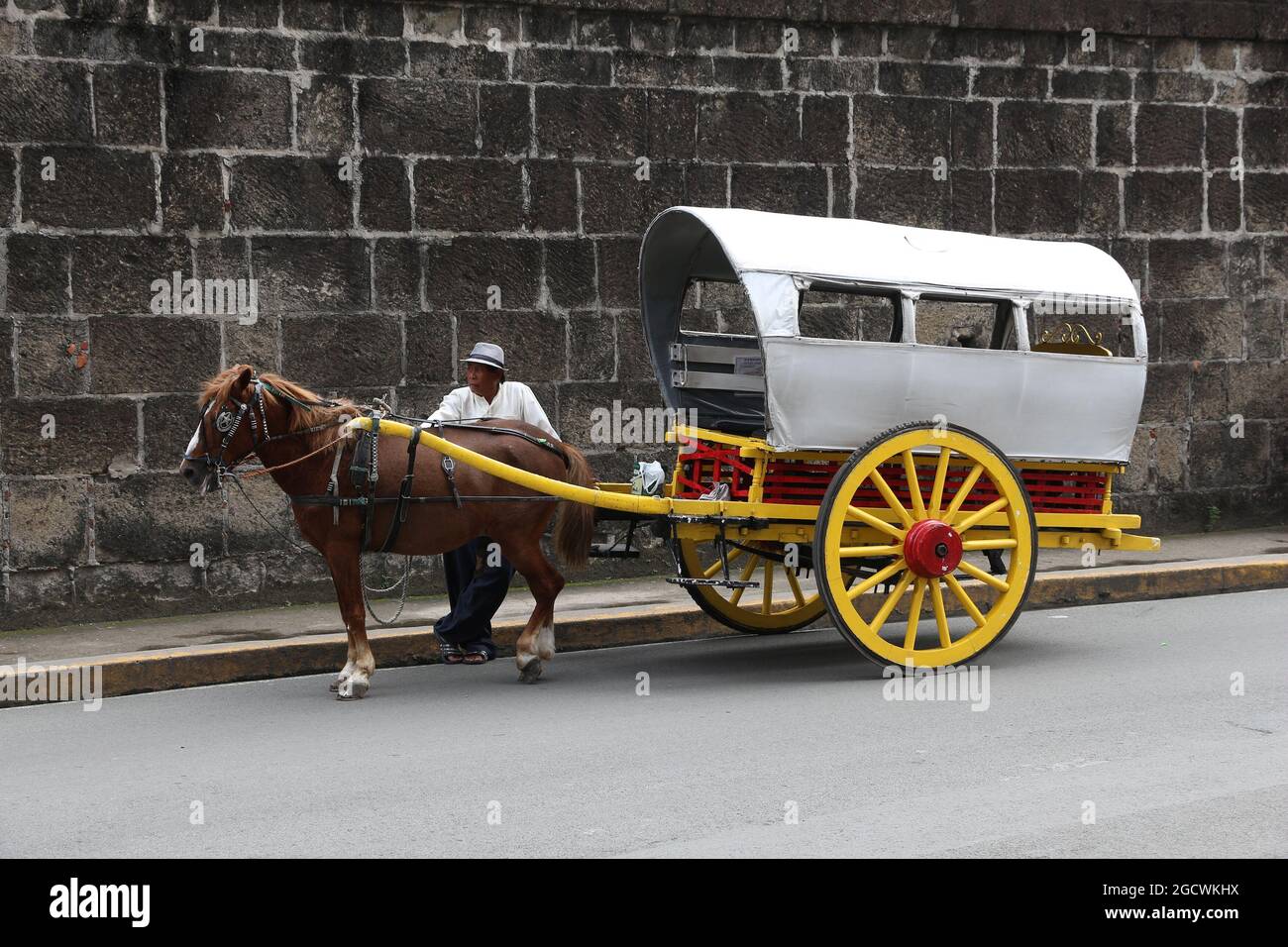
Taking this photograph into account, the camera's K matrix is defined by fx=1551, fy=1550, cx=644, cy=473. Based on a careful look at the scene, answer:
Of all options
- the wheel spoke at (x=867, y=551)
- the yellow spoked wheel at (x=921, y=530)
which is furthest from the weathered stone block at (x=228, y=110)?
the wheel spoke at (x=867, y=551)

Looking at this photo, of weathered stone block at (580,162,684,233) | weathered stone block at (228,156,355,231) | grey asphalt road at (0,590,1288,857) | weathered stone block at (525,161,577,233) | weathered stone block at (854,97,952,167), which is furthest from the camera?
weathered stone block at (854,97,952,167)

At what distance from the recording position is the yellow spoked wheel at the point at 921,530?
7.73 metres

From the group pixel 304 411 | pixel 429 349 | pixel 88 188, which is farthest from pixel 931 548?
pixel 88 188

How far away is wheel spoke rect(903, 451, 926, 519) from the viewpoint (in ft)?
26.0

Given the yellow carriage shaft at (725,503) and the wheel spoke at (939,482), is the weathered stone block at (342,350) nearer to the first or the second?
the yellow carriage shaft at (725,503)

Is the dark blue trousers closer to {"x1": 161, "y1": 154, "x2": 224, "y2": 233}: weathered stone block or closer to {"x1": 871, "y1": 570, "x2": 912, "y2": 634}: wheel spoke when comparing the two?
{"x1": 871, "y1": 570, "x2": 912, "y2": 634}: wheel spoke

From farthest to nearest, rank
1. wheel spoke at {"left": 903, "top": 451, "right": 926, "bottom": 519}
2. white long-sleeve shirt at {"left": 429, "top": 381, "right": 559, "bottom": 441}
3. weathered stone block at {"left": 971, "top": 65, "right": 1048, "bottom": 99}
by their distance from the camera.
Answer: weathered stone block at {"left": 971, "top": 65, "right": 1048, "bottom": 99}
white long-sleeve shirt at {"left": 429, "top": 381, "right": 559, "bottom": 441}
wheel spoke at {"left": 903, "top": 451, "right": 926, "bottom": 519}

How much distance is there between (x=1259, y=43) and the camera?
1265 cm

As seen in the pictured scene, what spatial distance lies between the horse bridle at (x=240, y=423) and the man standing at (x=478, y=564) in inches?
37.9

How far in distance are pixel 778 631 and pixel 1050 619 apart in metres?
1.84

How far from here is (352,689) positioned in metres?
7.78

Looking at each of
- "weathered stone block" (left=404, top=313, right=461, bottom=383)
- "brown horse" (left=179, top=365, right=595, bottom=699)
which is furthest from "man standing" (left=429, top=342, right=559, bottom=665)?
"weathered stone block" (left=404, top=313, right=461, bottom=383)

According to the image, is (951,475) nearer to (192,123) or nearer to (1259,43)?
(192,123)
